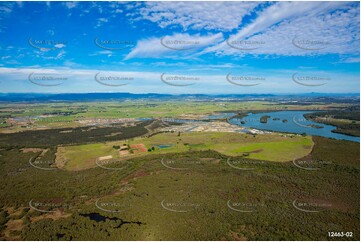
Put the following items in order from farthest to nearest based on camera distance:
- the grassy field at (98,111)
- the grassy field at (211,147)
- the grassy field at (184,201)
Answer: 1. the grassy field at (98,111)
2. the grassy field at (211,147)
3. the grassy field at (184,201)

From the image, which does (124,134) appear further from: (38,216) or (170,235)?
(170,235)

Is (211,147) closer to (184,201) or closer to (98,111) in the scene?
(184,201)

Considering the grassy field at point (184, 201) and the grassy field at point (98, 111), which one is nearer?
the grassy field at point (184, 201)

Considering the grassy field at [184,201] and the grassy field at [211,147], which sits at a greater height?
the grassy field at [211,147]

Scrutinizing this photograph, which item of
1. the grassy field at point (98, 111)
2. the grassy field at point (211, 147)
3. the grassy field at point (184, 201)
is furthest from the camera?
the grassy field at point (98, 111)

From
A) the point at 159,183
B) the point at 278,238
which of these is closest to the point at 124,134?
the point at 159,183

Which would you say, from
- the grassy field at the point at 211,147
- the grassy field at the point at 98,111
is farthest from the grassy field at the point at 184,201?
the grassy field at the point at 98,111

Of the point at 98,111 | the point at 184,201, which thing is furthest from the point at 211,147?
the point at 98,111

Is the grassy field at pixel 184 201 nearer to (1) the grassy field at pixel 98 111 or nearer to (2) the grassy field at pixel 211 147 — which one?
(2) the grassy field at pixel 211 147

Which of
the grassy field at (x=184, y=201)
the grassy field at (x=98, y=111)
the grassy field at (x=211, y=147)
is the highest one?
the grassy field at (x=98, y=111)
